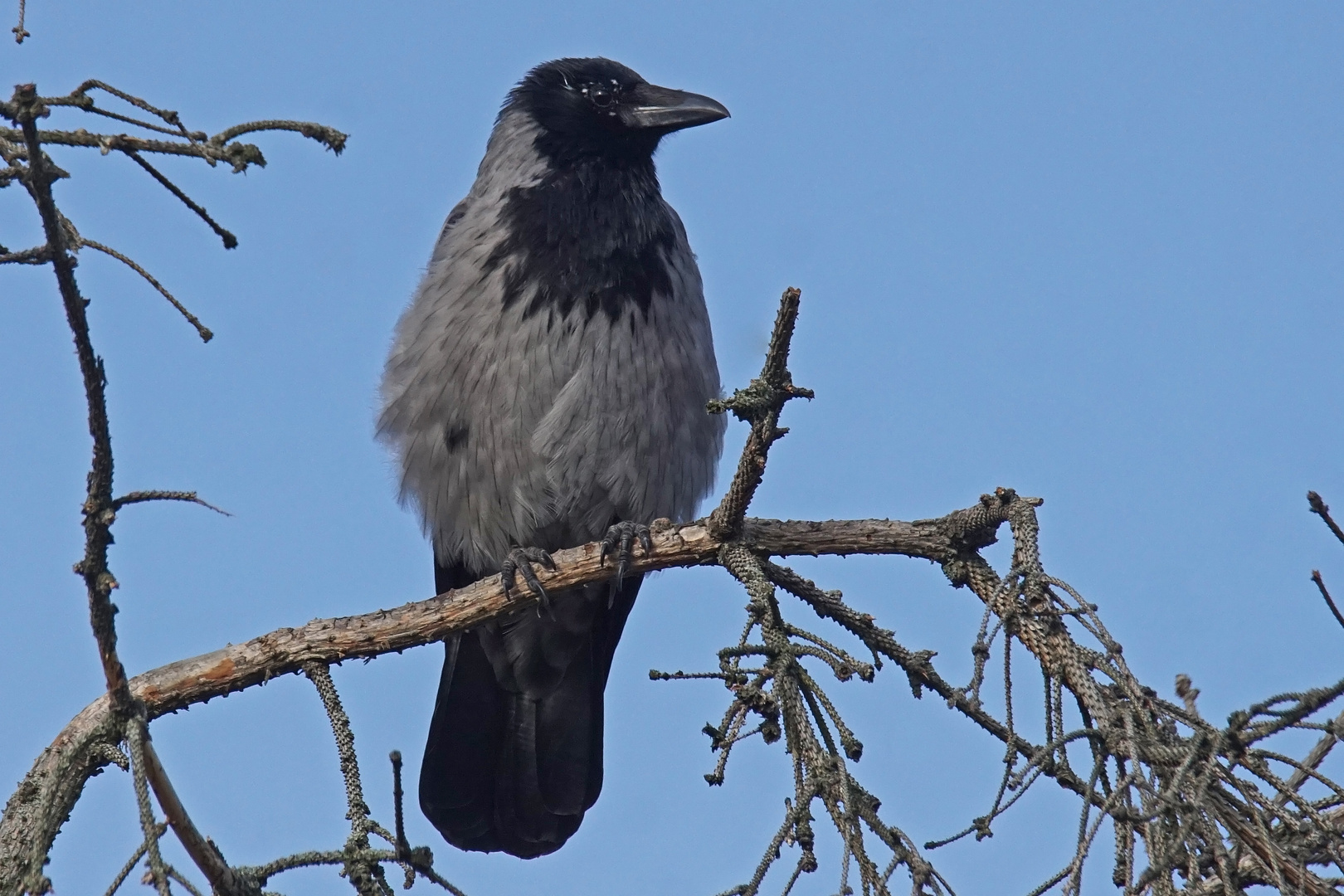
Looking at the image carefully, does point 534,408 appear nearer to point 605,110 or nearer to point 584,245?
point 584,245

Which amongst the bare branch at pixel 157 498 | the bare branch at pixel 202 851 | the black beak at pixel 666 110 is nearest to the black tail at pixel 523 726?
the black beak at pixel 666 110

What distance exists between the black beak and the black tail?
1852 millimetres

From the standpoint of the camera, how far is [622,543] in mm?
3922

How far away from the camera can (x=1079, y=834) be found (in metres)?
1.99

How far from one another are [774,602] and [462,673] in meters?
2.52

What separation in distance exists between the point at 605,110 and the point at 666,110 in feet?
0.83

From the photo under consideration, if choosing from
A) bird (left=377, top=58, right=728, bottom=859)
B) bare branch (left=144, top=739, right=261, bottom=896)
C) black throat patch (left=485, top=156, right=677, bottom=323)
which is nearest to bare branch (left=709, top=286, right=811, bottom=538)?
bare branch (left=144, top=739, right=261, bottom=896)

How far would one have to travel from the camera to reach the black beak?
217 inches

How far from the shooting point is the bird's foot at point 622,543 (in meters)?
3.86

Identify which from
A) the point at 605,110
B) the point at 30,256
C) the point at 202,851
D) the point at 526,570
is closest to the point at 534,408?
the point at 526,570

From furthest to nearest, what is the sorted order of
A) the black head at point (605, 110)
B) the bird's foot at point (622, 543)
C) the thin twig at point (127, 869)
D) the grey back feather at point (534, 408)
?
the black head at point (605, 110) → the grey back feather at point (534, 408) → the bird's foot at point (622, 543) → the thin twig at point (127, 869)

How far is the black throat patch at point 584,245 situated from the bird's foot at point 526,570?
97cm

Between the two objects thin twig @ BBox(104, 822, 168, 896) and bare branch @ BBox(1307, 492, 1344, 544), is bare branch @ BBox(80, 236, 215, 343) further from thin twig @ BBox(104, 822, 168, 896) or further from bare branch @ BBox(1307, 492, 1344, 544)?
bare branch @ BBox(1307, 492, 1344, 544)

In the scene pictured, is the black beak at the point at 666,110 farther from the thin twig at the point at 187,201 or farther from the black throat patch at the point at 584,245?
the thin twig at the point at 187,201
